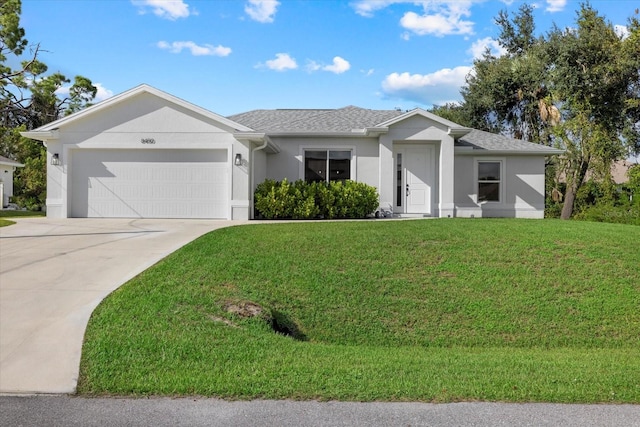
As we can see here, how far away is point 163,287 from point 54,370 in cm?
215

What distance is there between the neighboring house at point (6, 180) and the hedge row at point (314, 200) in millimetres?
19411

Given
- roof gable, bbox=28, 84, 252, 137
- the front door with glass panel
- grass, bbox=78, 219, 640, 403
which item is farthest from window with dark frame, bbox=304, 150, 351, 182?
grass, bbox=78, 219, 640, 403

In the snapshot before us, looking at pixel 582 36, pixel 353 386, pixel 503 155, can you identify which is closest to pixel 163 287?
pixel 353 386

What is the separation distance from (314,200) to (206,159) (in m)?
3.75

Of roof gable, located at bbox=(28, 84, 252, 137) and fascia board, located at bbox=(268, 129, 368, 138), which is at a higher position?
roof gable, located at bbox=(28, 84, 252, 137)

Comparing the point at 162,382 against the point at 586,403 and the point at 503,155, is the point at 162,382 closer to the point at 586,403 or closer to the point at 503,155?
the point at 586,403

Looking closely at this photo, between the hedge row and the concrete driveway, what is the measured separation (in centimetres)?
304

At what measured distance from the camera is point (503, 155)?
18625 mm

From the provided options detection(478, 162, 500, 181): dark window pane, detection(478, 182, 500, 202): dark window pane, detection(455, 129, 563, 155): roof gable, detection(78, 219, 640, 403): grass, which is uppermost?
detection(455, 129, 563, 155): roof gable

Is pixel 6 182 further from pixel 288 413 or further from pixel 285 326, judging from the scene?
pixel 288 413

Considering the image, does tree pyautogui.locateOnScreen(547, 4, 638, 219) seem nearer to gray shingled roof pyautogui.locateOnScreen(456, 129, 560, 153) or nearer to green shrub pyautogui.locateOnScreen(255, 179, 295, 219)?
gray shingled roof pyautogui.locateOnScreen(456, 129, 560, 153)

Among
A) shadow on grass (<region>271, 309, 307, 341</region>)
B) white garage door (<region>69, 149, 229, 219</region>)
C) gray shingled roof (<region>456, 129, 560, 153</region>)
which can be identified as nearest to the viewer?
shadow on grass (<region>271, 309, 307, 341</region>)

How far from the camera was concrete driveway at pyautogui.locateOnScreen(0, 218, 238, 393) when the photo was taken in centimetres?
480

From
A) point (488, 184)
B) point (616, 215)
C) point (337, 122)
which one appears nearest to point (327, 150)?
point (337, 122)
